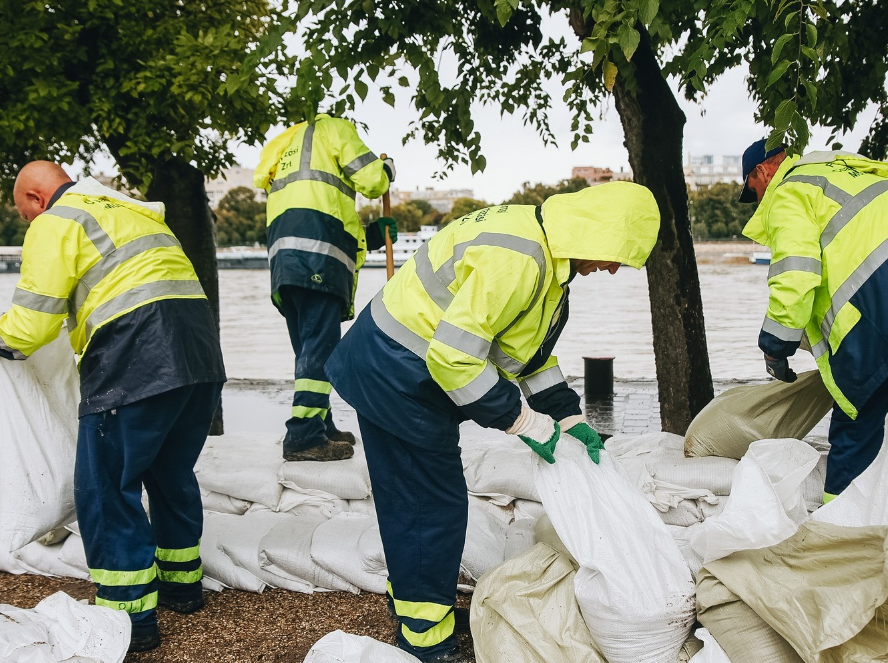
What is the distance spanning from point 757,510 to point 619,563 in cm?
42

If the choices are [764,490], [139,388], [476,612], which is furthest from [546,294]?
[139,388]

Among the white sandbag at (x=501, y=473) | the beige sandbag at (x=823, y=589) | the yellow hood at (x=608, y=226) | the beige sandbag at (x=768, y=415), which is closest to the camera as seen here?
the beige sandbag at (x=823, y=589)

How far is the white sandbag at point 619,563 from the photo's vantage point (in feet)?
7.83

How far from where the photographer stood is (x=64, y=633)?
8.05 ft

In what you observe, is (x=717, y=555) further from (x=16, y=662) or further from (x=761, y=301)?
(x=761, y=301)

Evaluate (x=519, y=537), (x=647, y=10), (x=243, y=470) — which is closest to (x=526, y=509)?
(x=519, y=537)

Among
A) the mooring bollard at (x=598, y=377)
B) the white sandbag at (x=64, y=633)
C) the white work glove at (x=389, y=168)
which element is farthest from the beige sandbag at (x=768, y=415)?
the mooring bollard at (x=598, y=377)

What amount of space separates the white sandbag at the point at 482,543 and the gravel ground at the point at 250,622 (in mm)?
139

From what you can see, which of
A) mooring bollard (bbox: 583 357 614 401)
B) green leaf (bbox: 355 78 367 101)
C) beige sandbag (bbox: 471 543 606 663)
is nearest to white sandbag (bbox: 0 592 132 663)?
Answer: beige sandbag (bbox: 471 543 606 663)

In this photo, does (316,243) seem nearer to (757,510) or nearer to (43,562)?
(43,562)

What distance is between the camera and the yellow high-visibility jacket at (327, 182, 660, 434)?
7.54 ft

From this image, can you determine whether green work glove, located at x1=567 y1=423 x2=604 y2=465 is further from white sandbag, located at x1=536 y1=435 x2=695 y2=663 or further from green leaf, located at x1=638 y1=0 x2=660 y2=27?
green leaf, located at x1=638 y1=0 x2=660 y2=27

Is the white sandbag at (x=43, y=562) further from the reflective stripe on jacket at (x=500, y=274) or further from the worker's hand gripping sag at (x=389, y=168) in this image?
the worker's hand gripping sag at (x=389, y=168)

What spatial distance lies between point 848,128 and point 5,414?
14.7ft
